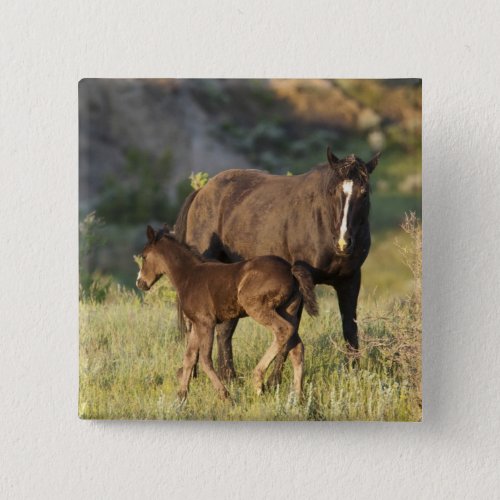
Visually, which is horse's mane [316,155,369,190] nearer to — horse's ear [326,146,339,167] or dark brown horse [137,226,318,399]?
horse's ear [326,146,339,167]

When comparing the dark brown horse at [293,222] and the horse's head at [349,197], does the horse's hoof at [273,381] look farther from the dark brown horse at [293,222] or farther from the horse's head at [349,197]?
the horse's head at [349,197]

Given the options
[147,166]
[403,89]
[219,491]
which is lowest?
[219,491]

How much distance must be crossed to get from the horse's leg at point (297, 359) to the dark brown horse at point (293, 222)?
0.04m

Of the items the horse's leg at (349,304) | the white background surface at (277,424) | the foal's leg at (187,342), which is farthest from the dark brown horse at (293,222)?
the white background surface at (277,424)

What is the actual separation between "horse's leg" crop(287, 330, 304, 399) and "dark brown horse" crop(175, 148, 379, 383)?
1.7 inches

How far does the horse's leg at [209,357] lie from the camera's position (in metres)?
4.29

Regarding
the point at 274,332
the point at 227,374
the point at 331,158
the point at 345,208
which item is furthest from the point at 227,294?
the point at 331,158

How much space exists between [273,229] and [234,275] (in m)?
0.31

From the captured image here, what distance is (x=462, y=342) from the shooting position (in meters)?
4.37

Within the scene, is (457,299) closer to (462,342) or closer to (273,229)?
(462,342)

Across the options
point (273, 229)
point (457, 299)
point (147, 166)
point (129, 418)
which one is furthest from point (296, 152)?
point (129, 418)

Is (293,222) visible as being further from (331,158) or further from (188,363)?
(188,363)

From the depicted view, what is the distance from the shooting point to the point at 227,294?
13.9 ft

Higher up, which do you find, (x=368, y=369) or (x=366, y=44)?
(x=366, y=44)
